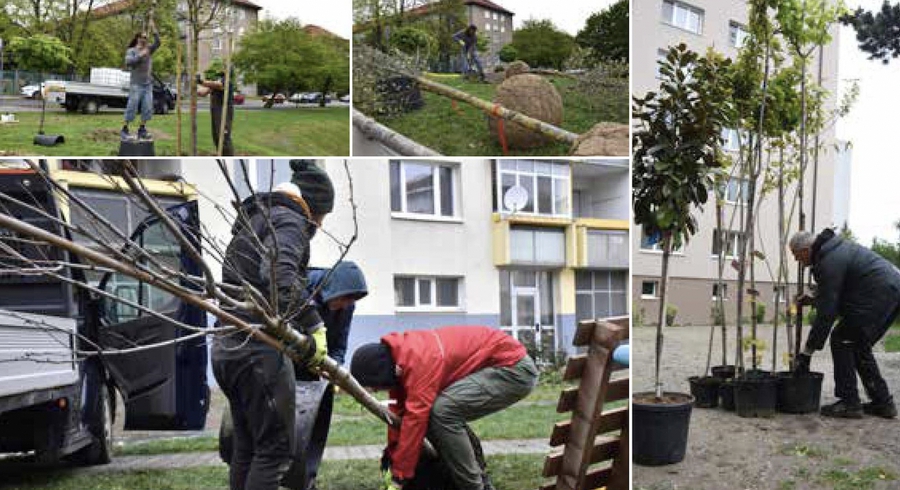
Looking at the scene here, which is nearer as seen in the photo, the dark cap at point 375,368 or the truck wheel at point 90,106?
the dark cap at point 375,368

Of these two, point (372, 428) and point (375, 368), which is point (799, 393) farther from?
point (375, 368)

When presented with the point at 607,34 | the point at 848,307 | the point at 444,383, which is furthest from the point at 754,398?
the point at 444,383

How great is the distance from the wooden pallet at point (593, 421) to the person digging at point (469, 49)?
1336 mm

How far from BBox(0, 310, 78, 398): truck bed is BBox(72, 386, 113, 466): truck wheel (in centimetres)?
45

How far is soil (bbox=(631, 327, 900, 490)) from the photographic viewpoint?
3648 mm

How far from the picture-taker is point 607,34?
3.87 meters

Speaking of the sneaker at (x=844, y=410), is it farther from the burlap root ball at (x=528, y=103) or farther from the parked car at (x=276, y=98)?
the parked car at (x=276, y=98)

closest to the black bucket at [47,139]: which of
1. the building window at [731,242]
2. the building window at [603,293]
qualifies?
the building window at [603,293]

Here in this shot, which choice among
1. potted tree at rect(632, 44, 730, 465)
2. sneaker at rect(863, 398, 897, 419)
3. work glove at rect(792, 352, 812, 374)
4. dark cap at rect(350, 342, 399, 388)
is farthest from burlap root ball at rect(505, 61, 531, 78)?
sneaker at rect(863, 398, 897, 419)

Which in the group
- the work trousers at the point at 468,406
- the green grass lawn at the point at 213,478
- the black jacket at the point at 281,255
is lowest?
the green grass lawn at the point at 213,478

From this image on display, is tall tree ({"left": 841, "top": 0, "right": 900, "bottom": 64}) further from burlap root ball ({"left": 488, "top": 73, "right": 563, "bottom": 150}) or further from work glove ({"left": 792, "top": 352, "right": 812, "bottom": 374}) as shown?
burlap root ball ({"left": 488, "top": 73, "right": 563, "bottom": 150})

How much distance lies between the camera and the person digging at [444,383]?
295cm

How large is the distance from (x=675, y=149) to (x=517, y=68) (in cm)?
77

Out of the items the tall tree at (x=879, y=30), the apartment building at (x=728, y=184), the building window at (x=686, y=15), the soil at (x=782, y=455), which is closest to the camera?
the soil at (x=782, y=455)
